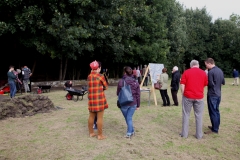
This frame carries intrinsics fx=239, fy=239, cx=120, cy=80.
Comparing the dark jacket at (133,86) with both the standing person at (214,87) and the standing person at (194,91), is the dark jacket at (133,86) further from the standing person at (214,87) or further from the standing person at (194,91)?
the standing person at (214,87)

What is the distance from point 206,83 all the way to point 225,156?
1867 millimetres

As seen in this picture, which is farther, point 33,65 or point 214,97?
point 33,65

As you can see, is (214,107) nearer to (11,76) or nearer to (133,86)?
(133,86)

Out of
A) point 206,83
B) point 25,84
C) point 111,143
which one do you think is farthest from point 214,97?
point 25,84

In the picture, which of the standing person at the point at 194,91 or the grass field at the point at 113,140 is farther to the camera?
the standing person at the point at 194,91

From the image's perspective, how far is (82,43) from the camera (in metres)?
16.8

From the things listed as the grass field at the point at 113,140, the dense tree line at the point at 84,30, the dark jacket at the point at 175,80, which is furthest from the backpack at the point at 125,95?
the dense tree line at the point at 84,30

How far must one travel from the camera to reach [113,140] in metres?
5.91

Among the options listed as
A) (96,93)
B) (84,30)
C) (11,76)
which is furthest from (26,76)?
(96,93)

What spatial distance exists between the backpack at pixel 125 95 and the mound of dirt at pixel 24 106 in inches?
177

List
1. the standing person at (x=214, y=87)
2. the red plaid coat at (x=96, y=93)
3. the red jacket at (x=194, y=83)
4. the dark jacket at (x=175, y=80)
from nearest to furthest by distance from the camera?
the red plaid coat at (x=96, y=93), the red jacket at (x=194, y=83), the standing person at (x=214, y=87), the dark jacket at (x=175, y=80)

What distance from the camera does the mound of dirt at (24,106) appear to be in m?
8.49

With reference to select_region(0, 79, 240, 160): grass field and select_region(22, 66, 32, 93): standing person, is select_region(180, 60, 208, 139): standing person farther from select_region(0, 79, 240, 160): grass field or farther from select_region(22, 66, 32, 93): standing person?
select_region(22, 66, 32, 93): standing person

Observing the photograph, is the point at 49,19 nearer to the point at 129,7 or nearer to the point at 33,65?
the point at 33,65
